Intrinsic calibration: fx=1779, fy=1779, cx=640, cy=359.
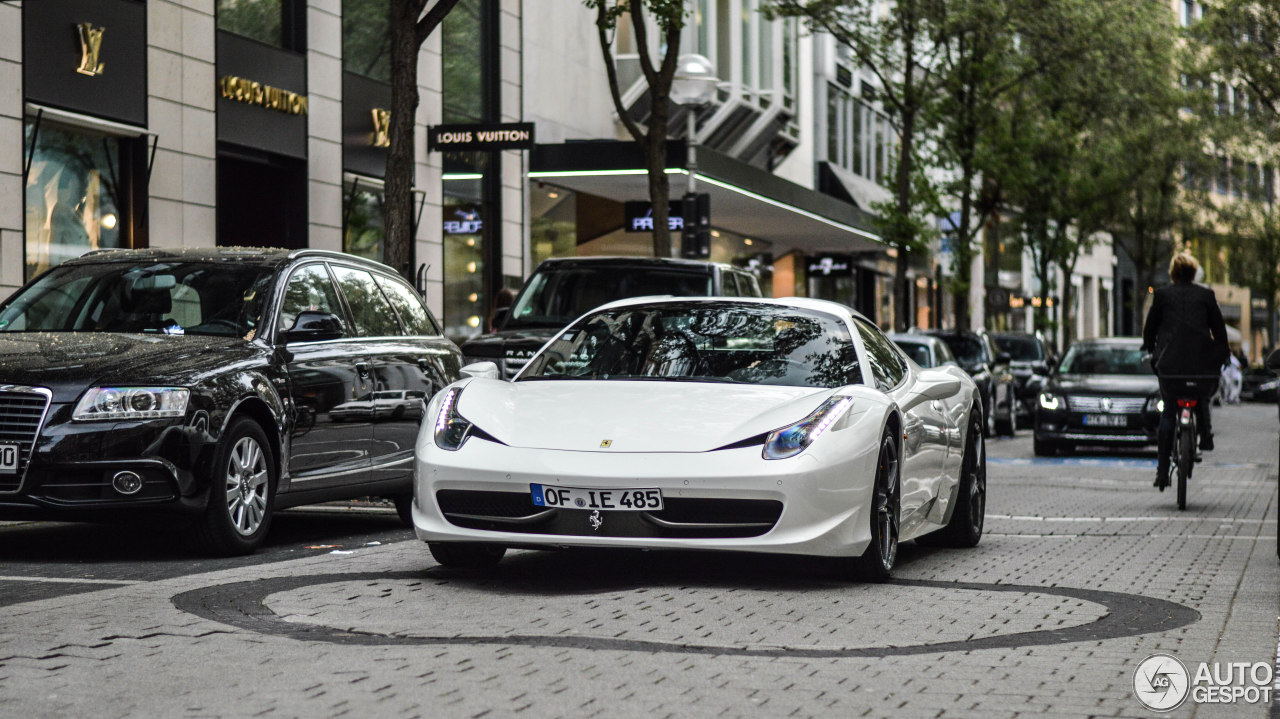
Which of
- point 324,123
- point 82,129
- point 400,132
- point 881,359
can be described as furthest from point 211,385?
point 324,123

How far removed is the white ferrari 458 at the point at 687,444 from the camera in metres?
7.16

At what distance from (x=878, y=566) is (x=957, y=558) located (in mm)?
1706

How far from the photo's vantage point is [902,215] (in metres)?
34.1

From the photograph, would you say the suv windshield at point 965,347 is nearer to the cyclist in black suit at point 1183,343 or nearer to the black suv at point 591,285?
the black suv at point 591,285

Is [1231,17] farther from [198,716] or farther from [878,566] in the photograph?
[198,716]

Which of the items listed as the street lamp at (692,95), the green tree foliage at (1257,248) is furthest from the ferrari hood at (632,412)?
the green tree foliage at (1257,248)

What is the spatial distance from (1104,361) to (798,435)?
15.7 meters

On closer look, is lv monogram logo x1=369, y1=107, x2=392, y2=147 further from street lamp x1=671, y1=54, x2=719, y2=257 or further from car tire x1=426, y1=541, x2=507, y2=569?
car tire x1=426, y1=541, x2=507, y2=569

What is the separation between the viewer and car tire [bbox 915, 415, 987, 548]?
973cm

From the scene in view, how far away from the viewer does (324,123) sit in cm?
2309

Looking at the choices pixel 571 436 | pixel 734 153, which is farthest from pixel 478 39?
pixel 571 436

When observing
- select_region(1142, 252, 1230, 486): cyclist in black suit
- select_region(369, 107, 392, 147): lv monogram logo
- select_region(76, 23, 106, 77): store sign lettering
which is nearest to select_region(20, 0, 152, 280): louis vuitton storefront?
select_region(76, 23, 106, 77): store sign lettering

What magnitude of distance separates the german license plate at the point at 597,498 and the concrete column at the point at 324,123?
52.2ft

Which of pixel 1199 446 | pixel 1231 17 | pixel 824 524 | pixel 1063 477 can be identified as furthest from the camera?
pixel 1231 17
